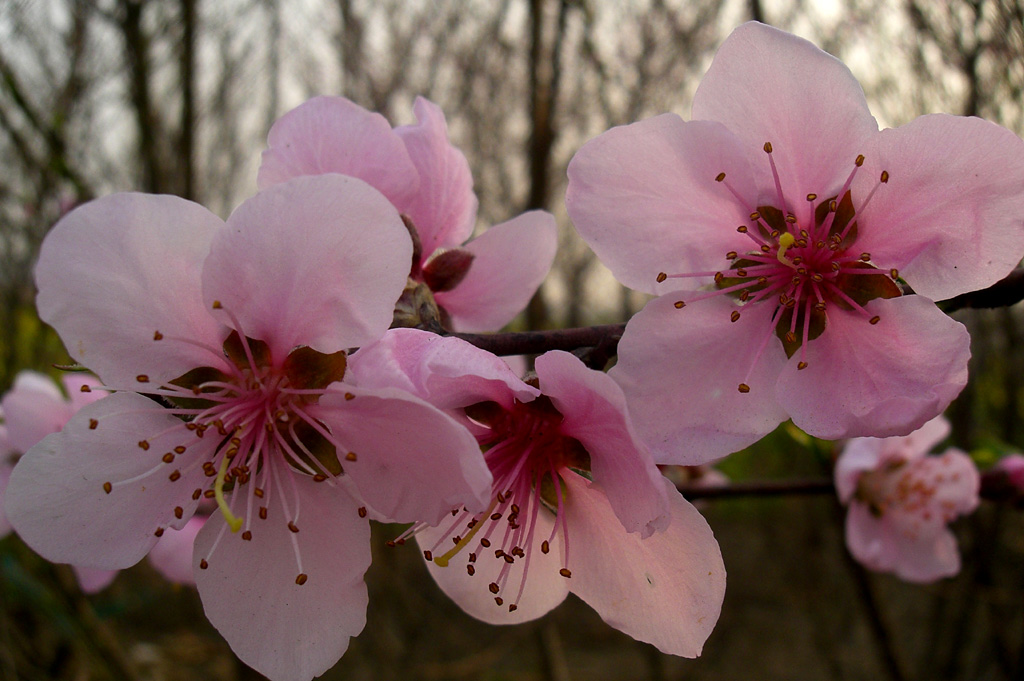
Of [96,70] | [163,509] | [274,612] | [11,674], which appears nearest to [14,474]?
[163,509]

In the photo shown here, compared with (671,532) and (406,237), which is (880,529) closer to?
(671,532)

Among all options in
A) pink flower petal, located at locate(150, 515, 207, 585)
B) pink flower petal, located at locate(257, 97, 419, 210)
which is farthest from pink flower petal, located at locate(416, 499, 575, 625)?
pink flower petal, located at locate(150, 515, 207, 585)

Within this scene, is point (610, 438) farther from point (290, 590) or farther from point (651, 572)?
point (290, 590)

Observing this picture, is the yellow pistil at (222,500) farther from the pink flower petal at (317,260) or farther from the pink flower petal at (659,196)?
the pink flower petal at (659,196)

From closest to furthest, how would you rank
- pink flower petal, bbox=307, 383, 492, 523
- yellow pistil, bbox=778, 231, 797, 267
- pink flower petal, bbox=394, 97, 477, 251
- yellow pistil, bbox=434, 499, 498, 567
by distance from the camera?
pink flower petal, bbox=307, 383, 492, 523
yellow pistil, bbox=434, 499, 498, 567
yellow pistil, bbox=778, 231, 797, 267
pink flower petal, bbox=394, 97, 477, 251

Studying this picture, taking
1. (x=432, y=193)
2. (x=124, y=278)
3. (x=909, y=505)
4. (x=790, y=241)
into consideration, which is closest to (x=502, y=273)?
(x=432, y=193)

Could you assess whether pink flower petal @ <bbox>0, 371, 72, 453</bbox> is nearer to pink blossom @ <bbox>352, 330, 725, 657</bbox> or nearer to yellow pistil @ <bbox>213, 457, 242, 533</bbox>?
yellow pistil @ <bbox>213, 457, 242, 533</bbox>
